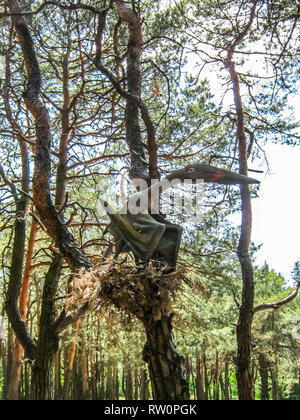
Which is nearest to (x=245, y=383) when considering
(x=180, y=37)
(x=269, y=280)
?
(x=180, y=37)

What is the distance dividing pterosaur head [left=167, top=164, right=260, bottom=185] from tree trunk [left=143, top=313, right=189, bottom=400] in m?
1.46

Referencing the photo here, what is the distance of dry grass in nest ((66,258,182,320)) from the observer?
12.4 feet

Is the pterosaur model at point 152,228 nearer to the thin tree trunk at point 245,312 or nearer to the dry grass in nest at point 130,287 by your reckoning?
the dry grass in nest at point 130,287

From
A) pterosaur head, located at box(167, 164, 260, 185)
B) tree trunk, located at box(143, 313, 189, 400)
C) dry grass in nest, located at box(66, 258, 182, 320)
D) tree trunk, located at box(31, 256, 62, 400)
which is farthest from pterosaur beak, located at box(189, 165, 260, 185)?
tree trunk, located at box(31, 256, 62, 400)

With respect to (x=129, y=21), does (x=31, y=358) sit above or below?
below

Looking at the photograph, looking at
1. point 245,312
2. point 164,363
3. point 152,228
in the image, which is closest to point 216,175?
point 152,228

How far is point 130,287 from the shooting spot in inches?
150

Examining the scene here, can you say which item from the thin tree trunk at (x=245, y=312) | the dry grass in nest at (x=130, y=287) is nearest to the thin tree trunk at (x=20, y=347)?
the thin tree trunk at (x=245, y=312)

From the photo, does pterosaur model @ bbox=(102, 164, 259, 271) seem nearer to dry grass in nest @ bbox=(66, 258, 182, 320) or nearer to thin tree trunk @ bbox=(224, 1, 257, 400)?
dry grass in nest @ bbox=(66, 258, 182, 320)

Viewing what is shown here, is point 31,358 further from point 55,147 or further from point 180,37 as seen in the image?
point 180,37

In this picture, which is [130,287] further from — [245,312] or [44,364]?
[245,312]

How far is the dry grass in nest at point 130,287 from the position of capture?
3.79 m

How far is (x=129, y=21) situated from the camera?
5.46 m
